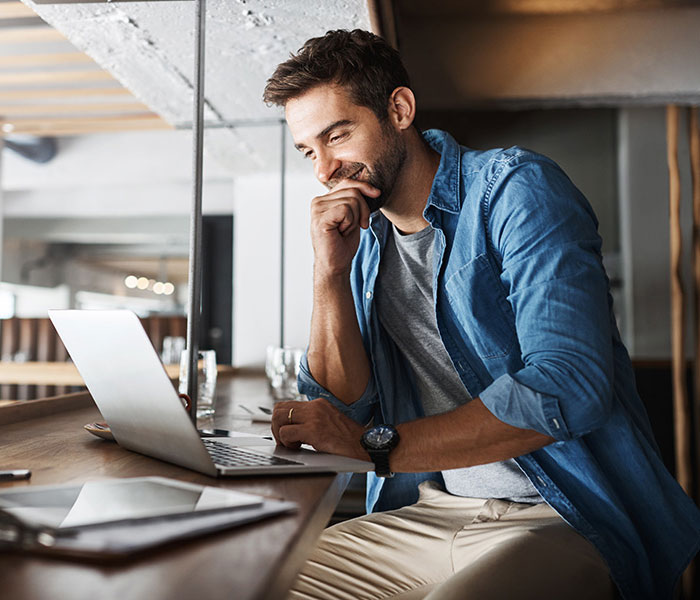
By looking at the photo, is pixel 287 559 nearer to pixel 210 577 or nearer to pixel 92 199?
pixel 210 577

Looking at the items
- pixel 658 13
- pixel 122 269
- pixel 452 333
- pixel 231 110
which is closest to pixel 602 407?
pixel 452 333

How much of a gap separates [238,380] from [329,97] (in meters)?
1.88

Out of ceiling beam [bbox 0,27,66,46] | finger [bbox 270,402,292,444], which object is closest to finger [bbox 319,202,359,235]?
finger [bbox 270,402,292,444]

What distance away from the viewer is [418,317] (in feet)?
4.66

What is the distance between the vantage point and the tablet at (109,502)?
0.60 m

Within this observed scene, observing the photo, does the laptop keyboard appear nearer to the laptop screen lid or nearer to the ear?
the laptop screen lid

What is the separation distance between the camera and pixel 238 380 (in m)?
3.02

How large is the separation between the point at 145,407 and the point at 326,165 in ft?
2.34

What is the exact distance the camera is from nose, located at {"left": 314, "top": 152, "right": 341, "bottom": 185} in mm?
1416

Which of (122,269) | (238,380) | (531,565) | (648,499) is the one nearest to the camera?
(531,565)

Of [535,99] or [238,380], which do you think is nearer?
[535,99]

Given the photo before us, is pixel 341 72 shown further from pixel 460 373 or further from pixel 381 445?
pixel 381 445

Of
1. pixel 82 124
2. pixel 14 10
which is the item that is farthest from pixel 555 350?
pixel 82 124

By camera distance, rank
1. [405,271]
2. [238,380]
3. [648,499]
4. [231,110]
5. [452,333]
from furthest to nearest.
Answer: [238,380] → [231,110] → [405,271] → [452,333] → [648,499]
